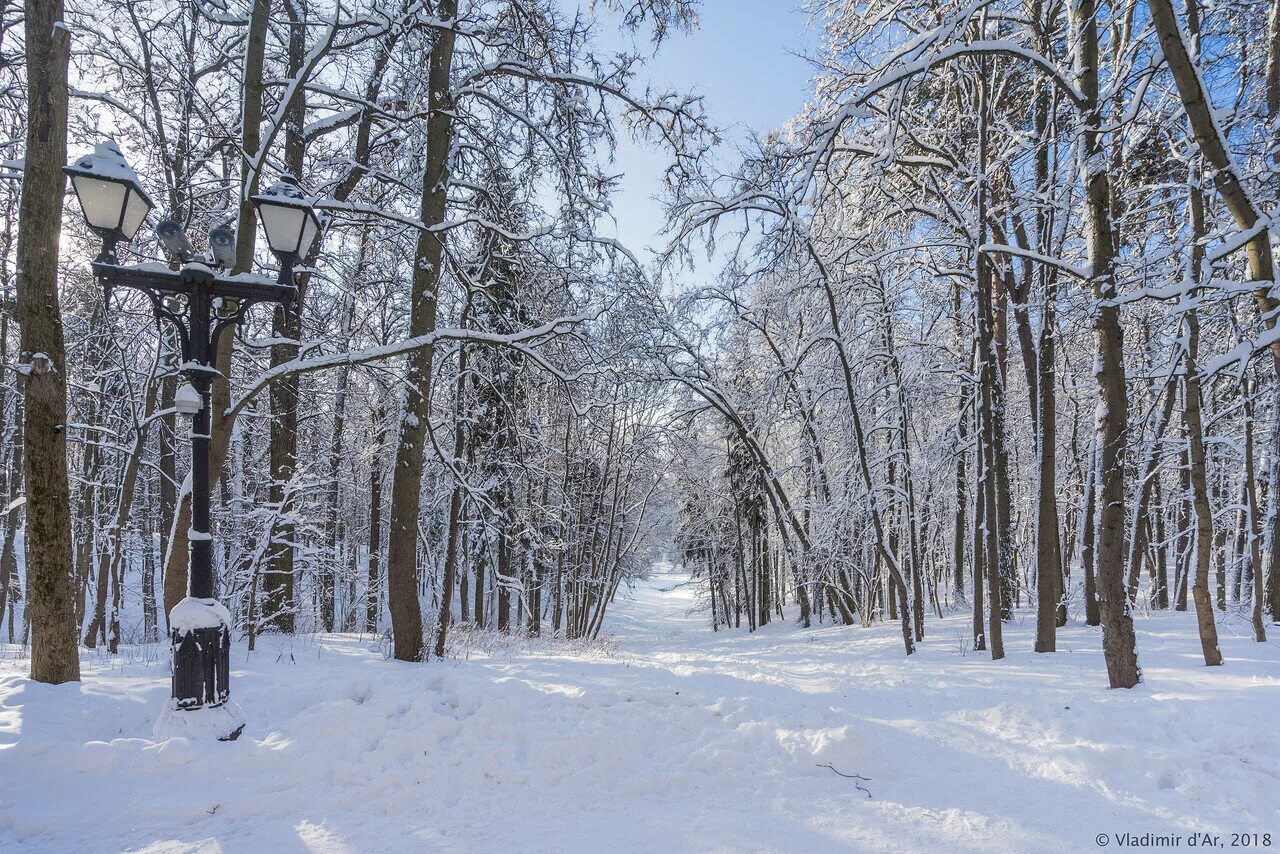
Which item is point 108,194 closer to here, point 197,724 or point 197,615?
point 197,615

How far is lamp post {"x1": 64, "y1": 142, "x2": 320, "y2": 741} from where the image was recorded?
415 centimetres

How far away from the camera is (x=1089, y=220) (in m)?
5.88

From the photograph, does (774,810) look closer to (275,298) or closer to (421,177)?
(275,298)

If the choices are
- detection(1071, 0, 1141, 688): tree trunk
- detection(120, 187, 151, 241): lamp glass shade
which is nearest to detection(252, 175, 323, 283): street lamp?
detection(120, 187, 151, 241): lamp glass shade

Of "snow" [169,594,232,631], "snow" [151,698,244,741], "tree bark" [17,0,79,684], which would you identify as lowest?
"snow" [151,698,244,741]

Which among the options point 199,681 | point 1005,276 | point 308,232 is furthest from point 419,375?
point 1005,276

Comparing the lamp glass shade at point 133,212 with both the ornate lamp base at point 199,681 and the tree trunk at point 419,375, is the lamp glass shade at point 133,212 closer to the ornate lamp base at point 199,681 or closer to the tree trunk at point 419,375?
the ornate lamp base at point 199,681

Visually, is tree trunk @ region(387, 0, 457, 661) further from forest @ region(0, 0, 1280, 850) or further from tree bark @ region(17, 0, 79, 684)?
tree bark @ region(17, 0, 79, 684)

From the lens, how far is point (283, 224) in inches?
182

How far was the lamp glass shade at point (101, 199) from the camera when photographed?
4129 mm

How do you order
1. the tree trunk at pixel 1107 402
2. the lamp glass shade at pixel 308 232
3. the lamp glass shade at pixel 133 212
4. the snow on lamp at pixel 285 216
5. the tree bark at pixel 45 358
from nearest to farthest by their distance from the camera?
the lamp glass shade at pixel 133 212 → the snow on lamp at pixel 285 216 → the lamp glass shade at pixel 308 232 → the tree bark at pixel 45 358 → the tree trunk at pixel 1107 402

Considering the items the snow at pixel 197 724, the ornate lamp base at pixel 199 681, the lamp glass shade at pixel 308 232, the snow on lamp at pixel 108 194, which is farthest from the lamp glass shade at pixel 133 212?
the snow at pixel 197 724

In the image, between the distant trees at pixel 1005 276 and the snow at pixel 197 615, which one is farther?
the distant trees at pixel 1005 276

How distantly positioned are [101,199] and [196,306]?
0.85 metres
